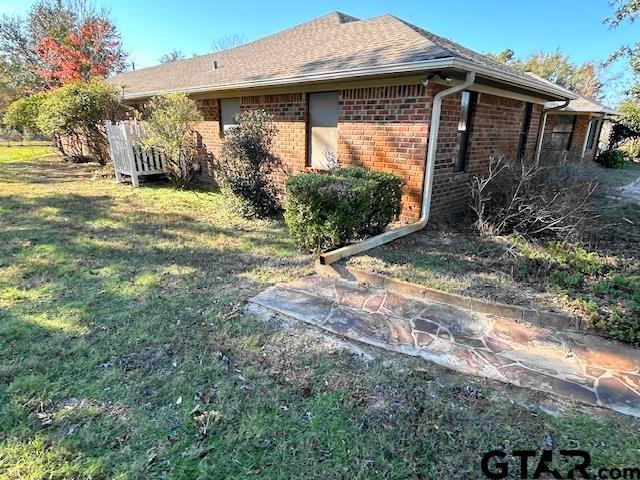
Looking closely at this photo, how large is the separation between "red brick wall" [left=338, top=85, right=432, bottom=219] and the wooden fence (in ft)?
19.3

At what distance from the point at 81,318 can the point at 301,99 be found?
5.42m

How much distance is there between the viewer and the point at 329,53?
7234mm

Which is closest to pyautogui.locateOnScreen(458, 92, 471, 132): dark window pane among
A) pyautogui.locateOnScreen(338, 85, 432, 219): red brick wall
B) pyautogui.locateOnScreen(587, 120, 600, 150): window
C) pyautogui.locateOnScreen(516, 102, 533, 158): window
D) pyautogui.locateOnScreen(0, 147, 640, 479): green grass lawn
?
pyautogui.locateOnScreen(338, 85, 432, 219): red brick wall

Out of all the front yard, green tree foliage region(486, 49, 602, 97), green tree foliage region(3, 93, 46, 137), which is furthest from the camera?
green tree foliage region(486, 49, 602, 97)

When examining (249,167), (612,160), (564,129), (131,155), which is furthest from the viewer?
(612,160)

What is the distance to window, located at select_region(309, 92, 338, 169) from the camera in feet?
21.9

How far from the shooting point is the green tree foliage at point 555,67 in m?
31.5

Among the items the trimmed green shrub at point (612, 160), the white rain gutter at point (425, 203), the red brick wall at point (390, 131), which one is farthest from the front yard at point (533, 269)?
the trimmed green shrub at point (612, 160)

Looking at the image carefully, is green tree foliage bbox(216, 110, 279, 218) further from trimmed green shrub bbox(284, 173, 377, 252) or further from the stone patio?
the stone patio

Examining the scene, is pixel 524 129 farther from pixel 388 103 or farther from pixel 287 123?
pixel 287 123

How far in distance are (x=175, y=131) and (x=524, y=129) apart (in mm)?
8321

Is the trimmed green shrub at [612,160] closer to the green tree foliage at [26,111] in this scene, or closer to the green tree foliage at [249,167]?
the green tree foliage at [249,167]

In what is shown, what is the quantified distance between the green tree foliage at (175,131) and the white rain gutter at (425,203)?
578 cm

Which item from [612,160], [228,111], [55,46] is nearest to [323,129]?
[228,111]
